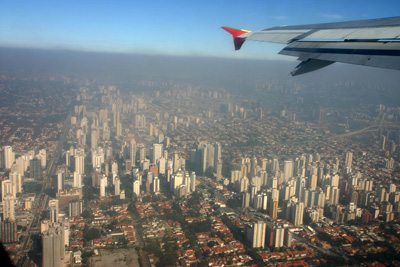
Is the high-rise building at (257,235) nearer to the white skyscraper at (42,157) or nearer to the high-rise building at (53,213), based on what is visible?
the high-rise building at (53,213)

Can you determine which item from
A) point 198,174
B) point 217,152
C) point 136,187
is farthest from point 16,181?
point 217,152

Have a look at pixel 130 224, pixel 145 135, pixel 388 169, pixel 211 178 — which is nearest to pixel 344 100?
pixel 388 169

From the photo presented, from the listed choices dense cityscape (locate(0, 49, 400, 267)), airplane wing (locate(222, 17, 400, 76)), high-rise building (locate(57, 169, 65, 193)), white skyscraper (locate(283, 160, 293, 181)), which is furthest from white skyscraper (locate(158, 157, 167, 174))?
airplane wing (locate(222, 17, 400, 76))

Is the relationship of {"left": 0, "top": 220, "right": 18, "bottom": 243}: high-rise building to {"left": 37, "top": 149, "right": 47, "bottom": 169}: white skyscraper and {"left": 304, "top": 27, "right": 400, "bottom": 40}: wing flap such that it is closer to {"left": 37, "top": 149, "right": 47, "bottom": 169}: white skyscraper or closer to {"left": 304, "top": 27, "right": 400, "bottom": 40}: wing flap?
{"left": 37, "top": 149, "right": 47, "bottom": 169}: white skyscraper

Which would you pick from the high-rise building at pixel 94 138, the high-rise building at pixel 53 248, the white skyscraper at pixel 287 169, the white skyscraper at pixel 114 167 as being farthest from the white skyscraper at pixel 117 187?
the white skyscraper at pixel 287 169

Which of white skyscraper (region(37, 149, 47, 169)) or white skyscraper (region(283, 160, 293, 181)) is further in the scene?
white skyscraper (region(37, 149, 47, 169))

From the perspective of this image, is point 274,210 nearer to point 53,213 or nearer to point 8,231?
point 53,213

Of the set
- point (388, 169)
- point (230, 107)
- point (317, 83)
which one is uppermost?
point (317, 83)

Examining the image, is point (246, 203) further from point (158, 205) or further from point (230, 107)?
point (230, 107)
